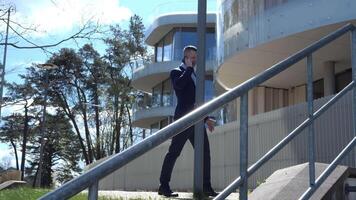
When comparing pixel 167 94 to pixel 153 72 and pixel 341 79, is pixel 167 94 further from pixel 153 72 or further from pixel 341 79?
pixel 341 79

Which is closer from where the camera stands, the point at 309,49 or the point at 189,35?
the point at 309,49

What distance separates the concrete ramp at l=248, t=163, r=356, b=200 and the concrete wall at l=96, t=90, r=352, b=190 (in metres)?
3.49

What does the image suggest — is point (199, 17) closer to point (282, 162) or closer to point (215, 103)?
point (215, 103)

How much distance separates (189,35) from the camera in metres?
43.3

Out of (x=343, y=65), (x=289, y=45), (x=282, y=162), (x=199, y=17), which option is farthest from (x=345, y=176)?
(x=343, y=65)

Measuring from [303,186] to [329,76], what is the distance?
13290mm

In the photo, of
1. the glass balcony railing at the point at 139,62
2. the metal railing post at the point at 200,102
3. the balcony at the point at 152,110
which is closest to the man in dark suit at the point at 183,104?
the metal railing post at the point at 200,102

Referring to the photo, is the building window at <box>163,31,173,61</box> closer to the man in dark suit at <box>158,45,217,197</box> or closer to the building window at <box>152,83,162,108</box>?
the building window at <box>152,83,162,108</box>

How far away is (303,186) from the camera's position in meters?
4.90

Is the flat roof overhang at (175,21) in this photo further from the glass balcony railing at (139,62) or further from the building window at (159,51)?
the glass balcony railing at (139,62)

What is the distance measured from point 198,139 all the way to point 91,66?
48.3 metres

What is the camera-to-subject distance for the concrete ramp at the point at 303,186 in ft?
15.5

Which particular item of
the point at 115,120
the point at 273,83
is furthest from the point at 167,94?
the point at 273,83

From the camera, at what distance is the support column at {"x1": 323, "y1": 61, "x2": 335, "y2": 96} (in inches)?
687
